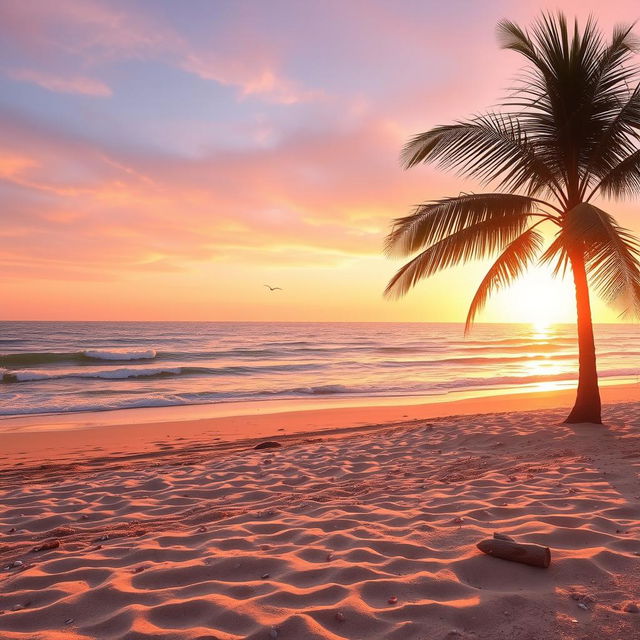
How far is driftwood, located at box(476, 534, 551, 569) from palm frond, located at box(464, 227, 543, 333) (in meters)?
5.90

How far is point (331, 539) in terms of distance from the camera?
3877 millimetres

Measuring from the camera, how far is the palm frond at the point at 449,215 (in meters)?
8.60

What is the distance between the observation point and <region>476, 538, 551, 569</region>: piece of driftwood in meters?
3.13

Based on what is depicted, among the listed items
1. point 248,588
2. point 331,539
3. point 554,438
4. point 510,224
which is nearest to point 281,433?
point 554,438

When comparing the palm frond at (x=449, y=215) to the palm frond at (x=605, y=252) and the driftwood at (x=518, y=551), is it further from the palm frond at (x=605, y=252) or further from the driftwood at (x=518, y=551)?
the driftwood at (x=518, y=551)

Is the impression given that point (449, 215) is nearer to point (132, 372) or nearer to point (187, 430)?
point (187, 430)

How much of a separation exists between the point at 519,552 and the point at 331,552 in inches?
50.5

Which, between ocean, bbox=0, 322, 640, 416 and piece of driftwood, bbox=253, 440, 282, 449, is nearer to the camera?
piece of driftwood, bbox=253, 440, 282, 449

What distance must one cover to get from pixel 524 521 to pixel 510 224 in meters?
6.14

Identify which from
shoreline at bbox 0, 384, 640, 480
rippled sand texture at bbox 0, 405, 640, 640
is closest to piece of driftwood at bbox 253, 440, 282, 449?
shoreline at bbox 0, 384, 640, 480

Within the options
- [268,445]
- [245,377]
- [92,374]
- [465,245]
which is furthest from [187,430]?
[92,374]

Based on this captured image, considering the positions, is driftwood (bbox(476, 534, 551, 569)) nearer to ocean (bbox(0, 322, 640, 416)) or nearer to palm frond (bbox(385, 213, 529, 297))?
palm frond (bbox(385, 213, 529, 297))

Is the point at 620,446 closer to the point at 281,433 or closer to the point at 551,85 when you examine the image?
the point at 551,85

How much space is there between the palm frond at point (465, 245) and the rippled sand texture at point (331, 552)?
12.0 ft
